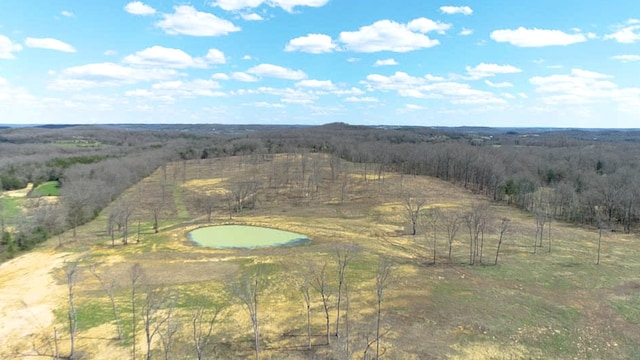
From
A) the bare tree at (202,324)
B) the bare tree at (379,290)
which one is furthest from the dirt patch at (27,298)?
the bare tree at (379,290)

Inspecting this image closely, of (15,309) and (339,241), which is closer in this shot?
(15,309)

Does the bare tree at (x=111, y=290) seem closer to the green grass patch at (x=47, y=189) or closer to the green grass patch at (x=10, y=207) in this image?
the green grass patch at (x=10, y=207)

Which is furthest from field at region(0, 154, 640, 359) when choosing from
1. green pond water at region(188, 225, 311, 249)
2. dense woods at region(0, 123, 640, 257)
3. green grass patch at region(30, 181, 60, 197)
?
green grass patch at region(30, 181, 60, 197)

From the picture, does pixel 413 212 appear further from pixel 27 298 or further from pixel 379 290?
pixel 27 298

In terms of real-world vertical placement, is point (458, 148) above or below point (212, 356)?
above

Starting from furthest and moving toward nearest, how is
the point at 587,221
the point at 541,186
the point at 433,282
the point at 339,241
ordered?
the point at 541,186 < the point at 587,221 < the point at 339,241 < the point at 433,282

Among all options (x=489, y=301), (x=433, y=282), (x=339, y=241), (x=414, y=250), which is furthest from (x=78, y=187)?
(x=489, y=301)

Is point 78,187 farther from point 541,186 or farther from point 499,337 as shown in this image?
point 541,186
